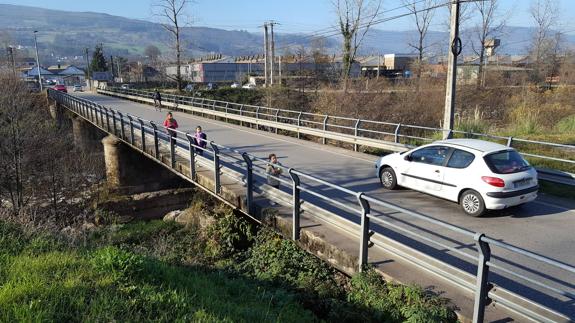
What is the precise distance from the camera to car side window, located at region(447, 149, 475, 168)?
9.20m

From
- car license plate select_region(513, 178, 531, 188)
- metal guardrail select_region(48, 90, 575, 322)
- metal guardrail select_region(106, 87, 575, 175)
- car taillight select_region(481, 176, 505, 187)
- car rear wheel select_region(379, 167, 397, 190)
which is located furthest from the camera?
metal guardrail select_region(106, 87, 575, 175)

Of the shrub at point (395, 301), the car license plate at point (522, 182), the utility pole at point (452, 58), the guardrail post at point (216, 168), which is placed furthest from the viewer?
Answer: the utility pole at point (452, 58)

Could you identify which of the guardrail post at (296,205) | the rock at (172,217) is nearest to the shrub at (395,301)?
the guardrail post at (296,205)

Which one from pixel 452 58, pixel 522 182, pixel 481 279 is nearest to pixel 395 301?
pixel 481 279

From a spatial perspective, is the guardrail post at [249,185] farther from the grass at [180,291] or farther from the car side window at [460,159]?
the car side window at [460,159]

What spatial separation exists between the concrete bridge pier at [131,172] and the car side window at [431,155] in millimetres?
16059

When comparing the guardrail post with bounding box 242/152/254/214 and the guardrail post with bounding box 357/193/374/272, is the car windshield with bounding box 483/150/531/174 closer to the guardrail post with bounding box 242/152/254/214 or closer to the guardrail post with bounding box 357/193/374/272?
the guardrail post with bounding box 357/193/374/272

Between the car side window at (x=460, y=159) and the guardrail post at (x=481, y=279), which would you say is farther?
the car side window at (x=460, y=159)

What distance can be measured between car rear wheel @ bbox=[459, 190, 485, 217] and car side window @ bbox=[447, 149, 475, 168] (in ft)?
1.85

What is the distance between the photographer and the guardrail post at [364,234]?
636 centimetres

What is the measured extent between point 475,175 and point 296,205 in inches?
146

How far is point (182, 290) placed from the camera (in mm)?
5785

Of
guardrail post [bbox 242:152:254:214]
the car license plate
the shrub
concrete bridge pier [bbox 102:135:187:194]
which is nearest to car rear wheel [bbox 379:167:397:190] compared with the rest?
the car license plate

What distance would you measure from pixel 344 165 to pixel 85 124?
101 feet
